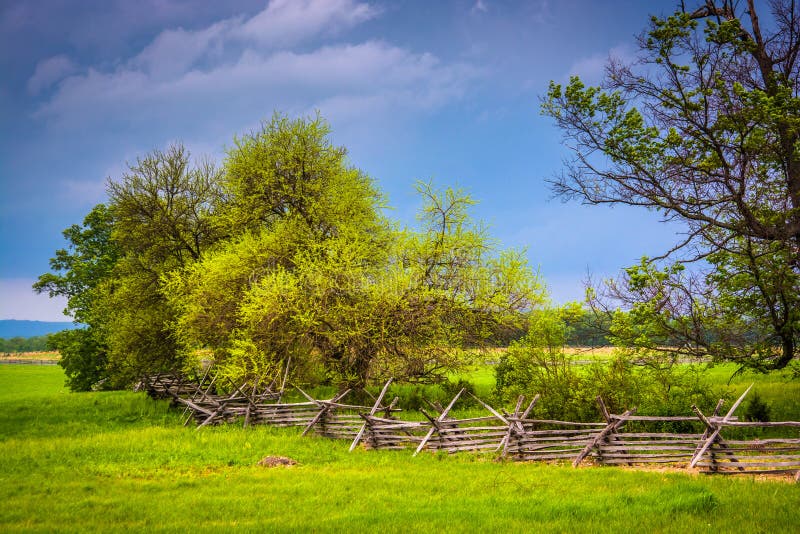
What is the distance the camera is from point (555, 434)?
51.4 ft

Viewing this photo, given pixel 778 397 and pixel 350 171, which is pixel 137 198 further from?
pixel 778 397

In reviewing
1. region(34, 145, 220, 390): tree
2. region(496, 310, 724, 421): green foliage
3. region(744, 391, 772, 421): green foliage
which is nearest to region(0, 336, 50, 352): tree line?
region(34, 145, 220, 390): tree

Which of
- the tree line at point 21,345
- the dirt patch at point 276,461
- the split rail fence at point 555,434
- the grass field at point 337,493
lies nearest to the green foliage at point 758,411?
the split rail fence at point 555,434

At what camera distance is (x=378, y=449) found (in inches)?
624

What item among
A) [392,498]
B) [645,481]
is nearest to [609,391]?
[645,481]

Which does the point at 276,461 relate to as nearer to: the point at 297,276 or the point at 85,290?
the point at 297,276

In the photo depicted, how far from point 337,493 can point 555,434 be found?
7706 mm

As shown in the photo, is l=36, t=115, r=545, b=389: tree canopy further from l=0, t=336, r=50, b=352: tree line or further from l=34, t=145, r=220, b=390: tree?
l=0, t=336, r=50, b=352: tree line

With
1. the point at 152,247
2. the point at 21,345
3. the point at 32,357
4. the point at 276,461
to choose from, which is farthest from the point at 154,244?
the point at 21,345

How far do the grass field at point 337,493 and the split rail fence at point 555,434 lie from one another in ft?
2.27

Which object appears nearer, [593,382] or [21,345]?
Result: [593,382]

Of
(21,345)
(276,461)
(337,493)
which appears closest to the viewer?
(337,493)

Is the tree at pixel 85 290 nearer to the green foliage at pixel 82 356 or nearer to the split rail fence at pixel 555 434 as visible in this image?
the green foliage at pixel 82 356

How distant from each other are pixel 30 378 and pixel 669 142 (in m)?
58.1
